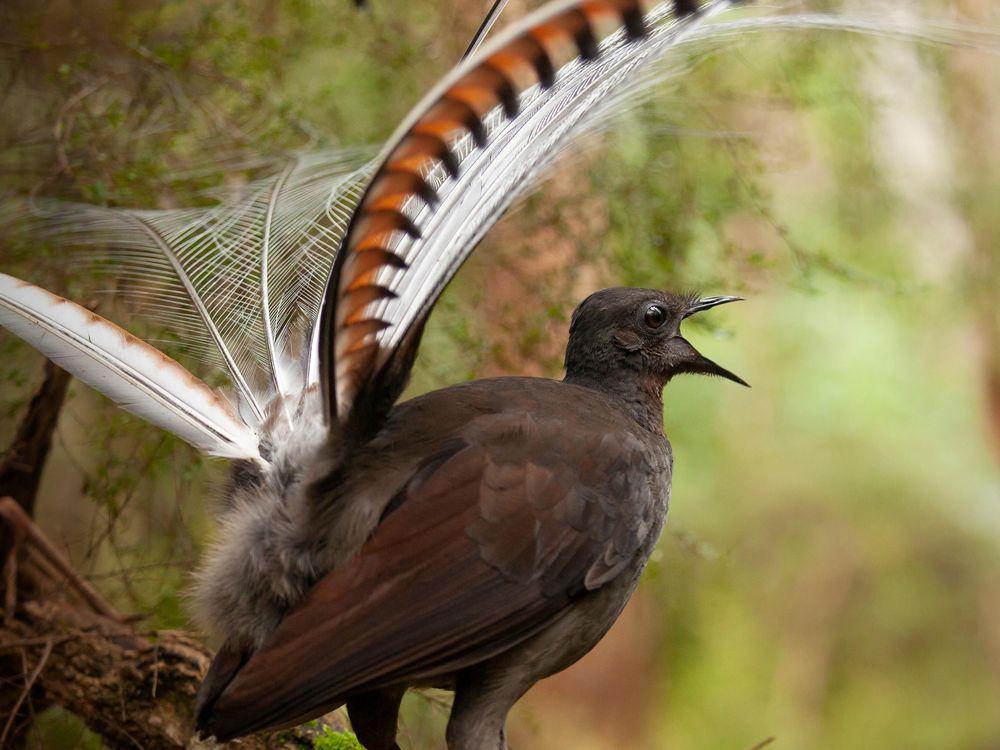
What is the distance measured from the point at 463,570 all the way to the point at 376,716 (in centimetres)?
57

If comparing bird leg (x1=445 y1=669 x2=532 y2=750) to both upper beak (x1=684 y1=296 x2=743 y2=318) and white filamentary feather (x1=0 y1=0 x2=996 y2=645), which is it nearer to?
white filamentary feather (x1=0 y1=0 x2=996 y2=645)

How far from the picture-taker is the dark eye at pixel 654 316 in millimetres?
3328

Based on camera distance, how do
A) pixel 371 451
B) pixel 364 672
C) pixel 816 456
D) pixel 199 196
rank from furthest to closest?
1. pixel 816 456
2. pixel 199 196
3. pixel 371 451
4. pixel 364 672

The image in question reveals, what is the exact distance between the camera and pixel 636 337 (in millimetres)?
3336

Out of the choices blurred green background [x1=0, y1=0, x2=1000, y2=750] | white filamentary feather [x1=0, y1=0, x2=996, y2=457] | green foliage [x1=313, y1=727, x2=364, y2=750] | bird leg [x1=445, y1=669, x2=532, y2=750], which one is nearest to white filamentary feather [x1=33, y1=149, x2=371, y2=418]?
white filamentary feather [x1=0, y1=0, x2=996, y2=457]

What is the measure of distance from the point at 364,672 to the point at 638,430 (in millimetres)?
1055

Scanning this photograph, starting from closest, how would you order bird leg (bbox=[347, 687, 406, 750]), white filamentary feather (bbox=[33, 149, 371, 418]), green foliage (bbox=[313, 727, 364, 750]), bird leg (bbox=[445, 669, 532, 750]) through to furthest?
bird leg (bbox=[445, 669, 532, 750]) < bird leg (bbox=[347, 687, 406, 750]) < white filamentary feather (bbox=[33, 149, 371, 418]) < green foliage (bbox=[313, 727, 364, 750])

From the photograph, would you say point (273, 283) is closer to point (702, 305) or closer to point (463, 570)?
point (463, 570)

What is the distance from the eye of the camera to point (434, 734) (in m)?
4.16

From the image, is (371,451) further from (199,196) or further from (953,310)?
(953,310)

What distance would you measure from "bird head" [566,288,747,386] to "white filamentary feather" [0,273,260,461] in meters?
1.04

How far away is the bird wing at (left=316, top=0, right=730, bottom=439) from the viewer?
2.22m

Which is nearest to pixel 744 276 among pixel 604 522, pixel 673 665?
pixel 604 522

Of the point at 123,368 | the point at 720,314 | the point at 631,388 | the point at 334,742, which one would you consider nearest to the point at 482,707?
the point at 334,742
